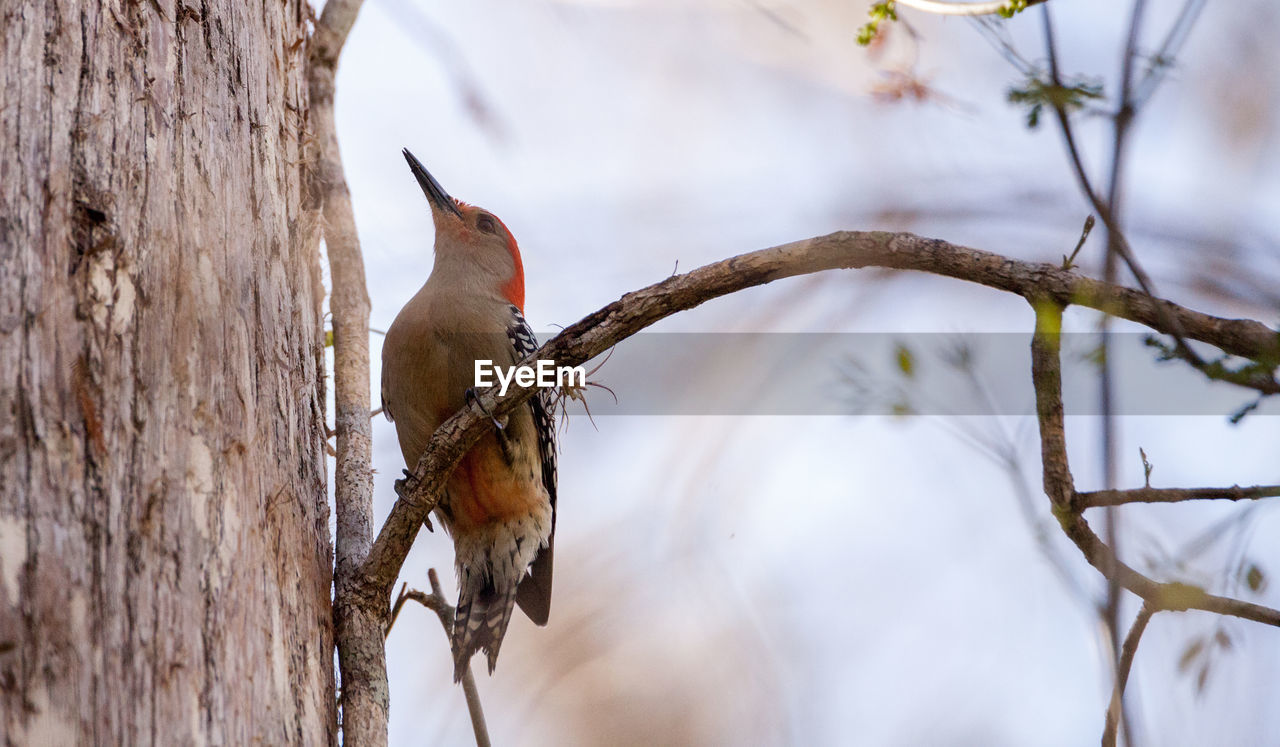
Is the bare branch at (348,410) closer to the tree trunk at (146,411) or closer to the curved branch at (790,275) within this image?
the tree trunk at (146,411)

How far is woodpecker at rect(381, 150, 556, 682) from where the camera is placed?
436 cm

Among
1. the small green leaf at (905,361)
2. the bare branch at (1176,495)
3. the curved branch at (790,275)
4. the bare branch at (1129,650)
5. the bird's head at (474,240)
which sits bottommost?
the bare branch at (1129,650)

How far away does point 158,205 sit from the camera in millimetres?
2682

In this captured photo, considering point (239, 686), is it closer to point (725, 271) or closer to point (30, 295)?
point (30, 295)

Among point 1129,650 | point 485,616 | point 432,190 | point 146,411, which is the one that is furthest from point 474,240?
point 1129,650

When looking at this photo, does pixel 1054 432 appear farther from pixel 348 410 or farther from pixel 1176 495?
pixel 348 410

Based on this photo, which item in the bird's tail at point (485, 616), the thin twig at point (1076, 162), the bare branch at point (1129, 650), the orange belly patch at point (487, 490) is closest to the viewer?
the thin twig at point (1076, 162)

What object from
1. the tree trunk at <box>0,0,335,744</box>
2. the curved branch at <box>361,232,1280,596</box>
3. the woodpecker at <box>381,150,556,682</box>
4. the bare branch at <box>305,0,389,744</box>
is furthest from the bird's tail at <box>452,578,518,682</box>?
the curved branch at <box>361,232,1280,596</box>

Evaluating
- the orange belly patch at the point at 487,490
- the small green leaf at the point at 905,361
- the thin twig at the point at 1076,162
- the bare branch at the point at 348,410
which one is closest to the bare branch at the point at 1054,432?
the small green leaf at the point at 905,361

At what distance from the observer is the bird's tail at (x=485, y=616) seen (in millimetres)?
4336

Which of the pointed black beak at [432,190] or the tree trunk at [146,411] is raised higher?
the pointed black beak at [432,190]

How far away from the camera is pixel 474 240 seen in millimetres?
5336

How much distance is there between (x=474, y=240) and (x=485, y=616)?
189cm

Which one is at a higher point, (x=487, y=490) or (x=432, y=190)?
(x=432, y=190)
